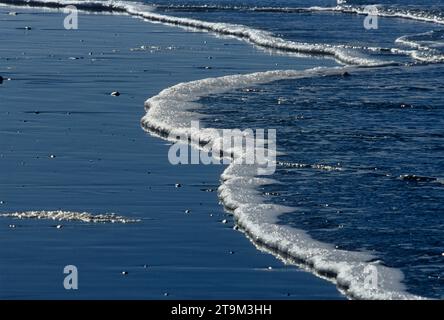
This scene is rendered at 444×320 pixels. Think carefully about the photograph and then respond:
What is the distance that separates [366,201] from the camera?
12.2m

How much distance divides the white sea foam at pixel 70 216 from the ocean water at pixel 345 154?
1120 mm

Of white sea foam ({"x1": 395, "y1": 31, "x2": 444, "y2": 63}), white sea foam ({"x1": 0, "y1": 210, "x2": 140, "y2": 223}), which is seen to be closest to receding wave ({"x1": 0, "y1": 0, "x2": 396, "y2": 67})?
white sea foam ({"x1": 395, "y1": 31, "x2": 444, "y2": 63})

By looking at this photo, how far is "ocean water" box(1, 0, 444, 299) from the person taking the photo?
10273 mm

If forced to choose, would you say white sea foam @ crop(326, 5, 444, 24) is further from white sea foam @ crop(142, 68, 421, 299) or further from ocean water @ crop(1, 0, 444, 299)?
white sea foam @ crop(142, 68, 421, 299)

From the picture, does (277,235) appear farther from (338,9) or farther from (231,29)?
(338,9)

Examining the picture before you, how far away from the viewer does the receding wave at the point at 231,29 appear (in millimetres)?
27100

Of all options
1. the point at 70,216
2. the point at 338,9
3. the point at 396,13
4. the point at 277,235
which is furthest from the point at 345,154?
the point at 338,9

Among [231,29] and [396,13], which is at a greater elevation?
[231,29]

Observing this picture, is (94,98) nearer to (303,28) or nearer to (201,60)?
(201,60)

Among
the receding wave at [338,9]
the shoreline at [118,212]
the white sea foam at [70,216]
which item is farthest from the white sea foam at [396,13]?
the white sea foam at [70,216]

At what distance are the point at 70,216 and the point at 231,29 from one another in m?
22.3

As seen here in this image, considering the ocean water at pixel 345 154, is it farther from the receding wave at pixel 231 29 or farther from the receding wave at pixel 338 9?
the receding wave at pixel 338 9

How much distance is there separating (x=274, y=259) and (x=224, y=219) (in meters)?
1.39

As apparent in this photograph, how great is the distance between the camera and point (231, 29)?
1318 inches
